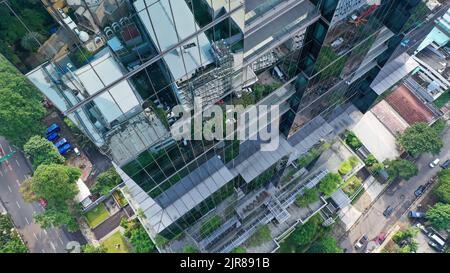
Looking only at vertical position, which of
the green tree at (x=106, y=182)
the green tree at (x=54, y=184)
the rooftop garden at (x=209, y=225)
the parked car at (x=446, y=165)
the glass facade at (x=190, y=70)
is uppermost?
the green tree at (x=54, y=184)

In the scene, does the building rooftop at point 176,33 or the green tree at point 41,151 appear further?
the green tree at point 41,151

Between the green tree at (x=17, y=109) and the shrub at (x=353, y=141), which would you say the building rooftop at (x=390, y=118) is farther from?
the green tree at (x=17, y=109)

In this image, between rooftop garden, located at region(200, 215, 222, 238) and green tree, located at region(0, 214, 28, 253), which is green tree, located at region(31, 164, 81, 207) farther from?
rooftop garden, located at region(200, 215, 222, 238)

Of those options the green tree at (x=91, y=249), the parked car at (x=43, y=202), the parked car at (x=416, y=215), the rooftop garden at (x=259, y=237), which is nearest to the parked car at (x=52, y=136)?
the parked car at (x=43, y=202)

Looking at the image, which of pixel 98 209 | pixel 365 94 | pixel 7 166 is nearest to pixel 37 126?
pixel 7 166

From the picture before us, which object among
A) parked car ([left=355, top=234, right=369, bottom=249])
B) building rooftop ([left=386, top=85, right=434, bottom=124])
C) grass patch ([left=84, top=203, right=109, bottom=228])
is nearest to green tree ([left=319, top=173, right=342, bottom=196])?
parked car ([left=355, top=234, right=369, bottom=249])

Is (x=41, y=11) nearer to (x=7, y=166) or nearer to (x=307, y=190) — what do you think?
(x=307, y=190)

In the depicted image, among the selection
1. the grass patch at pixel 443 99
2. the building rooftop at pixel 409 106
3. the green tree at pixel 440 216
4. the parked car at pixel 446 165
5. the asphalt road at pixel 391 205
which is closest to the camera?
the green tree at pixel 440 216

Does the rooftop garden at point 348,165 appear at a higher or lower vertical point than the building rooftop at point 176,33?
lower
